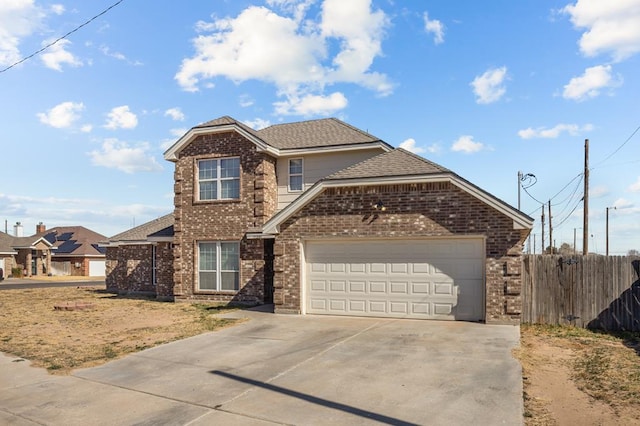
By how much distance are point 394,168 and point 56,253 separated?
164 feet

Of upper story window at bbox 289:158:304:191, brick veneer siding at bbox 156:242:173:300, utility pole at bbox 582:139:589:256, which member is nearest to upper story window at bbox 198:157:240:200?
upper story window at bbox 289:158:304:191

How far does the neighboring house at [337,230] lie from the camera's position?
13.4 m

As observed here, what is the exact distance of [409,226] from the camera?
1390 centimetres

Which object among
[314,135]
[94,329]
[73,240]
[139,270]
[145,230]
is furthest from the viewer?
[73,240]

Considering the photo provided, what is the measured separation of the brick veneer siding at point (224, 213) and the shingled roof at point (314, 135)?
1.36 meters

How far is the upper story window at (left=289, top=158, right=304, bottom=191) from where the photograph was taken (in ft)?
63.7

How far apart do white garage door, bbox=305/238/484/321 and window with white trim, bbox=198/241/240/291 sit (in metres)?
4.42

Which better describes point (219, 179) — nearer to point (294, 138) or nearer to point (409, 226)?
point (294, 138)

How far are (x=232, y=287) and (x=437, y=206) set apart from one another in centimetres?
905

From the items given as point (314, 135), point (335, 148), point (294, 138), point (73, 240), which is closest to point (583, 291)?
point (335, 148)

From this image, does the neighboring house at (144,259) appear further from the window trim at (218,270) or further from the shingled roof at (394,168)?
the shingled roof at (394,168)

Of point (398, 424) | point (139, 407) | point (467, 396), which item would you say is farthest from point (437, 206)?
point (139, 407)

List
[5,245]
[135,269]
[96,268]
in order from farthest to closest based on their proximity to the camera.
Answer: [96,268]
[5,245]
[135,269]

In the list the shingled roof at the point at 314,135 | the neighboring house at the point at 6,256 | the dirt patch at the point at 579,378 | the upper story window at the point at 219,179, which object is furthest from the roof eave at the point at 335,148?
the neighboring house at the point at 6,256
